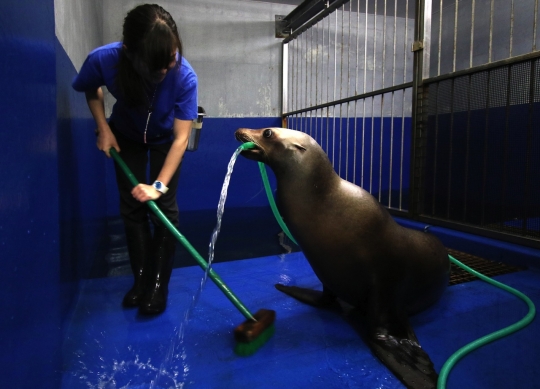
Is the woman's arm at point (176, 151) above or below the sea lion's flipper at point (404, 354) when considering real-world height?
above

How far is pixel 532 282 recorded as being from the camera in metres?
2.20

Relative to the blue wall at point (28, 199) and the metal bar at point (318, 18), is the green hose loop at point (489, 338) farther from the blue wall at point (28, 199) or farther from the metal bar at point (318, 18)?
the metal bar at point (318, 18)

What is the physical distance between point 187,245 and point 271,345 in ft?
1.77

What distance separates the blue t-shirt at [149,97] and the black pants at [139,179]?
0.16ft

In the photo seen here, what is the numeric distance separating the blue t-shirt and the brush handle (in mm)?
171

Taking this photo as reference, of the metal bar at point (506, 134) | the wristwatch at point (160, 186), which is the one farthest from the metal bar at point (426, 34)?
the wristwatch at point (160, 186)

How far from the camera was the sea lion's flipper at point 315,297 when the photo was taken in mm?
1877

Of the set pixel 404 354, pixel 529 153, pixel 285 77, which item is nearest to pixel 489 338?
pixel 404 354

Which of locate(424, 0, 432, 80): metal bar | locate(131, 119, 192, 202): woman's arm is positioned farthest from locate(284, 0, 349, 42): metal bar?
locate(131, 119, 192, 202): woman's arm

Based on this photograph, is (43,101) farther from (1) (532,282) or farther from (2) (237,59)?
(2) (237,59)

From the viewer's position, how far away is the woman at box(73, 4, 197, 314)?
147 centimetres

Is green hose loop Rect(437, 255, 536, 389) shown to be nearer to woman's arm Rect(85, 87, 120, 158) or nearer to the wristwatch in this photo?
the wristwatch

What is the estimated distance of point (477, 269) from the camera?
7.99 feet

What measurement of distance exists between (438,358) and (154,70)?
1.54 meters
